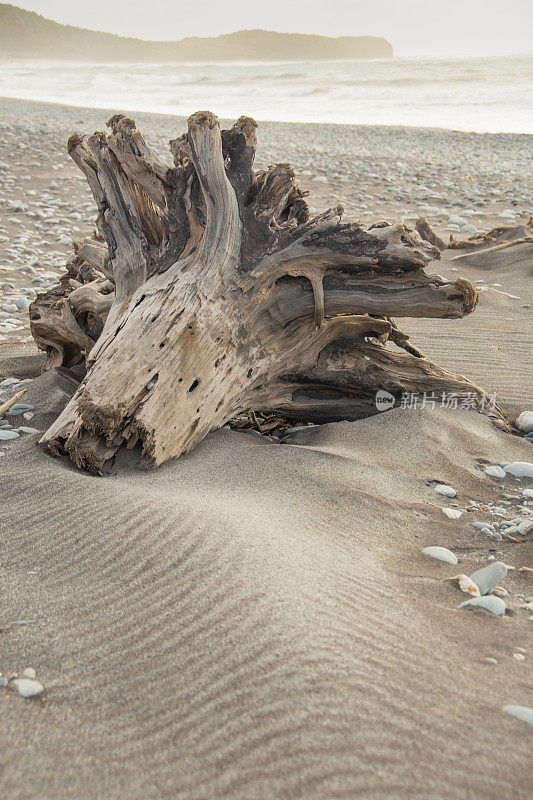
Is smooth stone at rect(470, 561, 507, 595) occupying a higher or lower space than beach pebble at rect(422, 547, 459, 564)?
higher

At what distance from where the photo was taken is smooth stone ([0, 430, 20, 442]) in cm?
360

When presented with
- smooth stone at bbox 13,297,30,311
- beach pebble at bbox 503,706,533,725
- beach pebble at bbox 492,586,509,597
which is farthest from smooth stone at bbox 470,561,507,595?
smooth stone at bbox 13,297,30,311

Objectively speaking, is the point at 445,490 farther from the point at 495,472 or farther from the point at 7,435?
the point at 7,435

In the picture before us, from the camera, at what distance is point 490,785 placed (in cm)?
158

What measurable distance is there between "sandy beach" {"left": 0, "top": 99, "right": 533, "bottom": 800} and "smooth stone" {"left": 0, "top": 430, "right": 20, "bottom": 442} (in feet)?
0.39

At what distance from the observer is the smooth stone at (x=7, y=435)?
3602 millimetres

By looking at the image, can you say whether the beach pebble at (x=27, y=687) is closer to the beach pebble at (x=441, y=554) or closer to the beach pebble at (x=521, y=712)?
the beach pebble at (x=521, y=712)

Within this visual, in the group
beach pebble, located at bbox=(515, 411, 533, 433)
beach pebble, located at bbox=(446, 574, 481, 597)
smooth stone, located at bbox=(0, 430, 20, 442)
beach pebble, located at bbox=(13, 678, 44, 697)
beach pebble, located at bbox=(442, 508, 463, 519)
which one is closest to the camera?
beach pebble, located at bbox=(13, 678, 44, 697)

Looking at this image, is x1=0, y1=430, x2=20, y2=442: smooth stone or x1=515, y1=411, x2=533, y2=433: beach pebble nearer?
x1=0, y1=430, x2=20, y2=442: smooth stone

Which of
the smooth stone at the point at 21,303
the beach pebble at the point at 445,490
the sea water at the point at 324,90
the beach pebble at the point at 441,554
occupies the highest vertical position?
the sea water at the point at 324,90

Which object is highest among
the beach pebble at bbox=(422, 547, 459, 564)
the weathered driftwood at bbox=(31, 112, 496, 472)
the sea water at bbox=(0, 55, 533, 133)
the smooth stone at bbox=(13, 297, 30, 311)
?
the sea water at bbox=(0, 55, 533, 133)

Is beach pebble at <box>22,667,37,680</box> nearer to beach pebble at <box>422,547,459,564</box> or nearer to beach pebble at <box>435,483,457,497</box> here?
beach pebble at <box>422,547,459,564</box>

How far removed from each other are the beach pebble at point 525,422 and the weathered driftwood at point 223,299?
2.67ft

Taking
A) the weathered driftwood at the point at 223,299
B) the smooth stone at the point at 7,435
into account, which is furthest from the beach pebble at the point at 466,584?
the smooth stone at the point at 7,435
